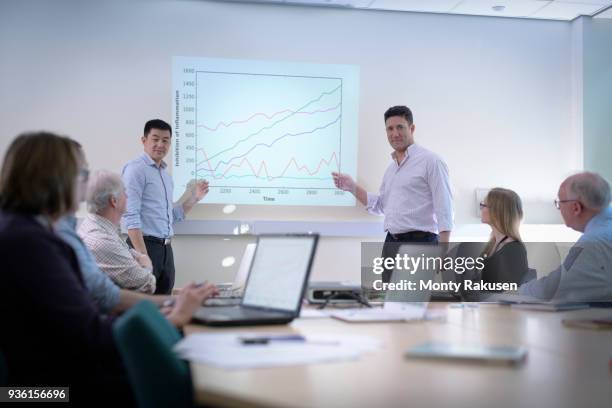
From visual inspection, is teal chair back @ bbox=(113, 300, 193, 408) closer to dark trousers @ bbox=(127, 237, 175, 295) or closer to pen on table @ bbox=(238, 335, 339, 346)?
pen on table @ bbox=(238, 335, 339, 346)

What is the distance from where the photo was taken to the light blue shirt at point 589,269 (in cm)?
288

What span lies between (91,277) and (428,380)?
4.77 ft

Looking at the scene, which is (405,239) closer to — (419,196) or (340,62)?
(419,196)

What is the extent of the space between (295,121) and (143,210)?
56.1 inches

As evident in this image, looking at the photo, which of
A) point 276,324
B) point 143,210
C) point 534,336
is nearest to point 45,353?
point 276,324

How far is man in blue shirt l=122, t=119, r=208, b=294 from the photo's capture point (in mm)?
4859

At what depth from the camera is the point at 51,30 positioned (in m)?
5.29

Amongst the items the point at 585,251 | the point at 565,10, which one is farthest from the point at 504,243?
the point at 565,10

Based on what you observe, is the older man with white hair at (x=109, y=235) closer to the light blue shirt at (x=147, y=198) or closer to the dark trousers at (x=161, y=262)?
the light blue shirt at (x=147, y=198)

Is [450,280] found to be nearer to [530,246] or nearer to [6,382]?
[530,246]

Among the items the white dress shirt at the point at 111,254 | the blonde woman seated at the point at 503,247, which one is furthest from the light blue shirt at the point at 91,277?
the blonde woman seated at the point at 503,247

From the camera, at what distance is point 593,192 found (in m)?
3.15

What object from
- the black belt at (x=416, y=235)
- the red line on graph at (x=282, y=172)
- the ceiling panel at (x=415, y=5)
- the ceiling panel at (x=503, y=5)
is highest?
the ceiling panel at (x=503, y=5)

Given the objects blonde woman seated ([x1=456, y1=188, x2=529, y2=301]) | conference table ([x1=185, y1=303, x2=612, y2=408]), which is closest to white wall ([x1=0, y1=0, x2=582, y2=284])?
blonde woman seated ([x1=456, y1=188, x2=529, y2=301])
